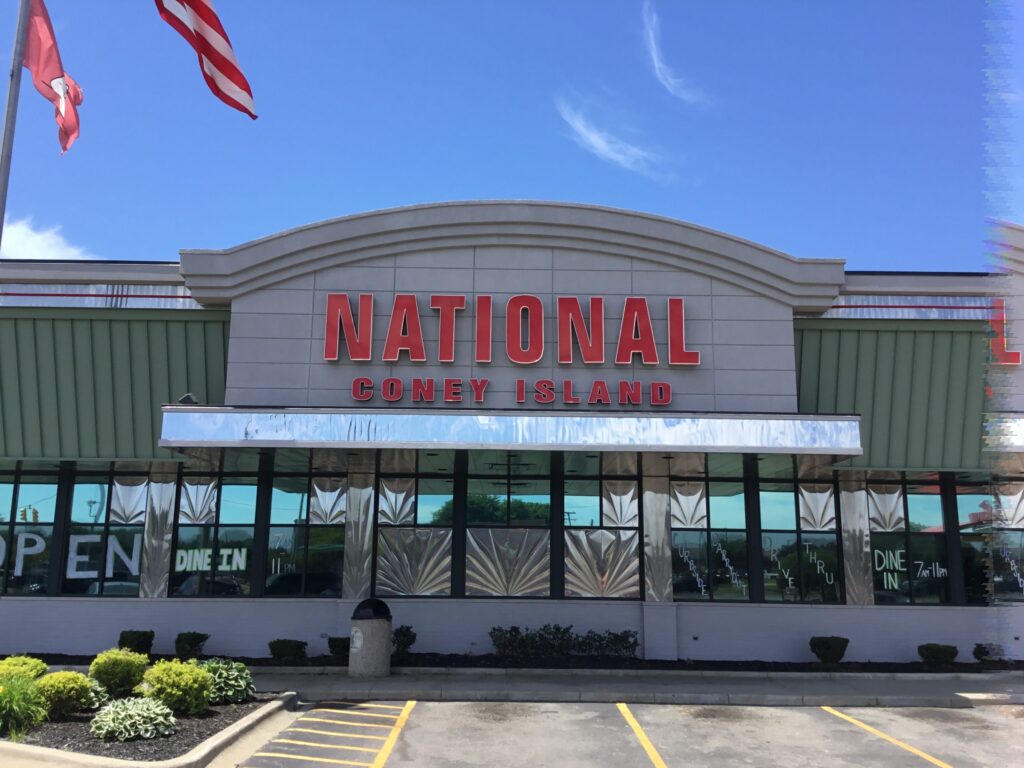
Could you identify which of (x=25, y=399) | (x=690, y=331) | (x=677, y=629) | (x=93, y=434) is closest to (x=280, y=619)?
(x=93, y=434)

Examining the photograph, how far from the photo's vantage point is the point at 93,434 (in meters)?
20.0

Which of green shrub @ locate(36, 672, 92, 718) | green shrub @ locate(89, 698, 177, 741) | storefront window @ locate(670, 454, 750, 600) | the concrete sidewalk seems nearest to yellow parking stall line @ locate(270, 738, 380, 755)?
green shrub @ locate(89, 698, 177, 741)

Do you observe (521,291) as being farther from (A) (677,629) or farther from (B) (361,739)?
(B) (361,739)

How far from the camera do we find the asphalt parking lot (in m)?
11.6

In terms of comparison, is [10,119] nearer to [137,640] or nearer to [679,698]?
[137,640]

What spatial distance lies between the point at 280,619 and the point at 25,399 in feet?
26.8

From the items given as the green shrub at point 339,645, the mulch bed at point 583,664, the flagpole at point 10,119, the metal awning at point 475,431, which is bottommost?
the mulch bed at point 583,664

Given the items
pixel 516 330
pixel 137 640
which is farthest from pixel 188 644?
pixel 516 330

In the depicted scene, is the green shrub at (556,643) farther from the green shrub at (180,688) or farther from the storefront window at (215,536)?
the green shrub at (180,688)

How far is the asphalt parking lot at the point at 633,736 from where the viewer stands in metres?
11.6

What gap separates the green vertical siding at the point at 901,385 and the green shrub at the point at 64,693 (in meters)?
16.1

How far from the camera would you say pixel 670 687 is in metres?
16.9

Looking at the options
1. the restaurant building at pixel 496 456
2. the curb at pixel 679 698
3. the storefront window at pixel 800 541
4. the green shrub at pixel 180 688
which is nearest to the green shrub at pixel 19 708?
the green shrub at pixel 180 688

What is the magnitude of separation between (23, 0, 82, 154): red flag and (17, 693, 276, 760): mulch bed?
10.00m
